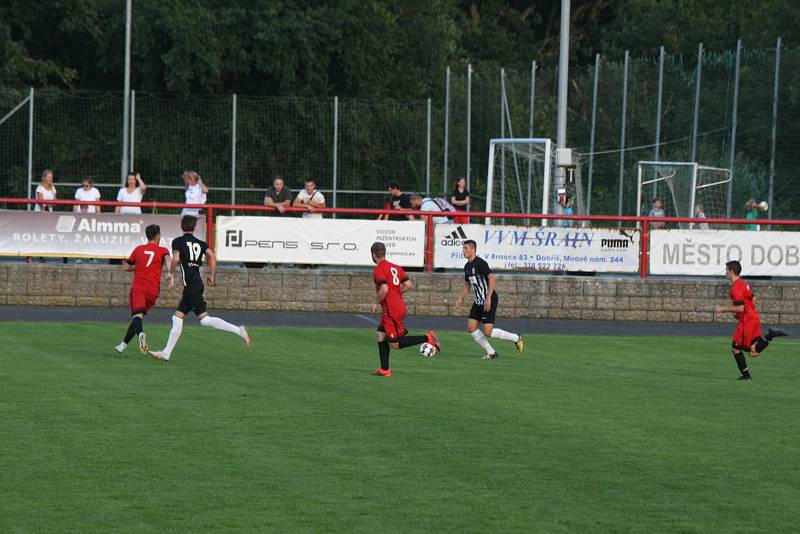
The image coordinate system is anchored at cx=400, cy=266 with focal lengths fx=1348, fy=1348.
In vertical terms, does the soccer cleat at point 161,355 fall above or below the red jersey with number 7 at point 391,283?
below

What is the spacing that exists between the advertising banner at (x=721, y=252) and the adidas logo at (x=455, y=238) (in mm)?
3344

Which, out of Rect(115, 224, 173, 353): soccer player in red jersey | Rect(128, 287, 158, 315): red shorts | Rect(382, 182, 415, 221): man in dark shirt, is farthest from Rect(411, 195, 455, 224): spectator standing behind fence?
Rect(128, 287, 158, 315): red shorts

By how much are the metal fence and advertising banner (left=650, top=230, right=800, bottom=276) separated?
6.22 m

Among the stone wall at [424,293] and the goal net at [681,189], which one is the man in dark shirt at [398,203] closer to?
the stone wall at [424,293]

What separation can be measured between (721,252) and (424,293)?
5.26 meters

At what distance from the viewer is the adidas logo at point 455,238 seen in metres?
23.5

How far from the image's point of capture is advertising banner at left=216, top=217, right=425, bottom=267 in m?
23.4

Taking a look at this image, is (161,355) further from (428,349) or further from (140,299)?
(428,349)

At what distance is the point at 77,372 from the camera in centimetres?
1382

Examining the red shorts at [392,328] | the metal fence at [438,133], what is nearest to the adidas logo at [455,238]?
the metal fence at [438,133]

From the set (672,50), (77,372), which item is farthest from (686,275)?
(672,50)

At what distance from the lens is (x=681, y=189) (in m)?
31.9

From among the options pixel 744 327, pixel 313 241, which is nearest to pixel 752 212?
pixel 313 241

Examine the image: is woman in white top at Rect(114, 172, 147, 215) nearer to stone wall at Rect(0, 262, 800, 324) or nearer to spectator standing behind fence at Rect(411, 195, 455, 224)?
stone wall at Rect(0, 262, 800, 324)
